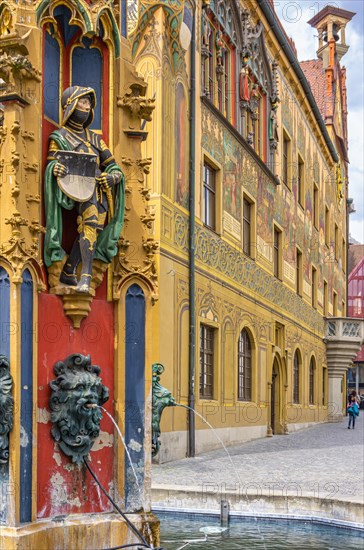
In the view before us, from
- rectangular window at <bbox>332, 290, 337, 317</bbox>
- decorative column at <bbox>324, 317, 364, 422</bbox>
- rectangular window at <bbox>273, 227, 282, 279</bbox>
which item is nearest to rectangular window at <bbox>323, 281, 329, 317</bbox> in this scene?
decorative column at <bbox>324, 317, 364, 422</bbox>

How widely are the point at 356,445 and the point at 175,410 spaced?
26.5 ft

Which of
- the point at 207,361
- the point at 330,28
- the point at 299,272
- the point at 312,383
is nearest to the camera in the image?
the point at 207,361

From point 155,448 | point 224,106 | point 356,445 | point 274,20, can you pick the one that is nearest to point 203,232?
point 224,106

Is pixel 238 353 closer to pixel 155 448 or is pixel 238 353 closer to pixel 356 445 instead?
pixel 356 445

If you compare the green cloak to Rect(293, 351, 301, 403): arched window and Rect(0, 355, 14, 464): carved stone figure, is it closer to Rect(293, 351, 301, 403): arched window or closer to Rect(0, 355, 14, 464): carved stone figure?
Rect(0, 355, 14, 464): carved stone figure

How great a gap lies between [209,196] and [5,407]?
14.6 metres

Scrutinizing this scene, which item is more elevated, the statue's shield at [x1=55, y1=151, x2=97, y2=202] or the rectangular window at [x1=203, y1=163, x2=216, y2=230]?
the rectangular window at [x1=203, y1=163, x2=216, y2=230]

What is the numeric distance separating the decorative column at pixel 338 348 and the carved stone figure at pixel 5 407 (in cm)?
3475

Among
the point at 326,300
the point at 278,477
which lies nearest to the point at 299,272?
the point at 326,300

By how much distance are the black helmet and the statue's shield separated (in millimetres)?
330

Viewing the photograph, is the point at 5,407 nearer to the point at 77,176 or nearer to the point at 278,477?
the point at 77,176

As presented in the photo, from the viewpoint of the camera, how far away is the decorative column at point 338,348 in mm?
40000

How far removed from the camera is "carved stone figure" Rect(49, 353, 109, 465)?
607 cm

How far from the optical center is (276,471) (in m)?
14.7
